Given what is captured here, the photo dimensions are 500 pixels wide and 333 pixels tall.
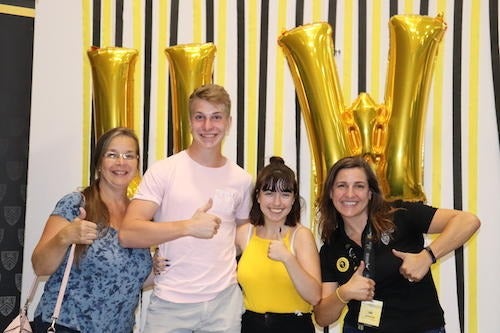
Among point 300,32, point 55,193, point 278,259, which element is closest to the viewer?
point 278,259

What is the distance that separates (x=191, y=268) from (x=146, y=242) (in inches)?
8.2

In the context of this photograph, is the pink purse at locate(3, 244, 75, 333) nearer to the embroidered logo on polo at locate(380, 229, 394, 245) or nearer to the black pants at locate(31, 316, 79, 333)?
the black pants at locate(31, 316, 79, 333)

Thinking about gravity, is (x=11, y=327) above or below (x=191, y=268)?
below

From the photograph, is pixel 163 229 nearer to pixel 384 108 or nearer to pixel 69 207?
pixel 69 207

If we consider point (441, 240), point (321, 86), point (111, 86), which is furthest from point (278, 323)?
point (111, 86)

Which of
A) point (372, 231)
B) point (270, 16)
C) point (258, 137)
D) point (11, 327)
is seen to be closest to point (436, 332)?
point (372, 231)

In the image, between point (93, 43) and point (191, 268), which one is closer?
point (191, 268)

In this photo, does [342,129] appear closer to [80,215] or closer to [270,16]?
[270,16]

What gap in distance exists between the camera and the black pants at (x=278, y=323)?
A: 2.03 m

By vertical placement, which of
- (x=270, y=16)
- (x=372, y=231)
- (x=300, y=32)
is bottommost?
(x=372, y=231)

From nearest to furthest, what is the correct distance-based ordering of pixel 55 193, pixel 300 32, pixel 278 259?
pixel 278 259 → pixel 300 32 → pixel 55 193

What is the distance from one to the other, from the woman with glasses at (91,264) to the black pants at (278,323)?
1.44ft

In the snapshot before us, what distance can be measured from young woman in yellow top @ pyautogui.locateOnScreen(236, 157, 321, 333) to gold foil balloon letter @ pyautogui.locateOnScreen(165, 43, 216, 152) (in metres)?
0.56

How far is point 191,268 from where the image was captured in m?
2.05
